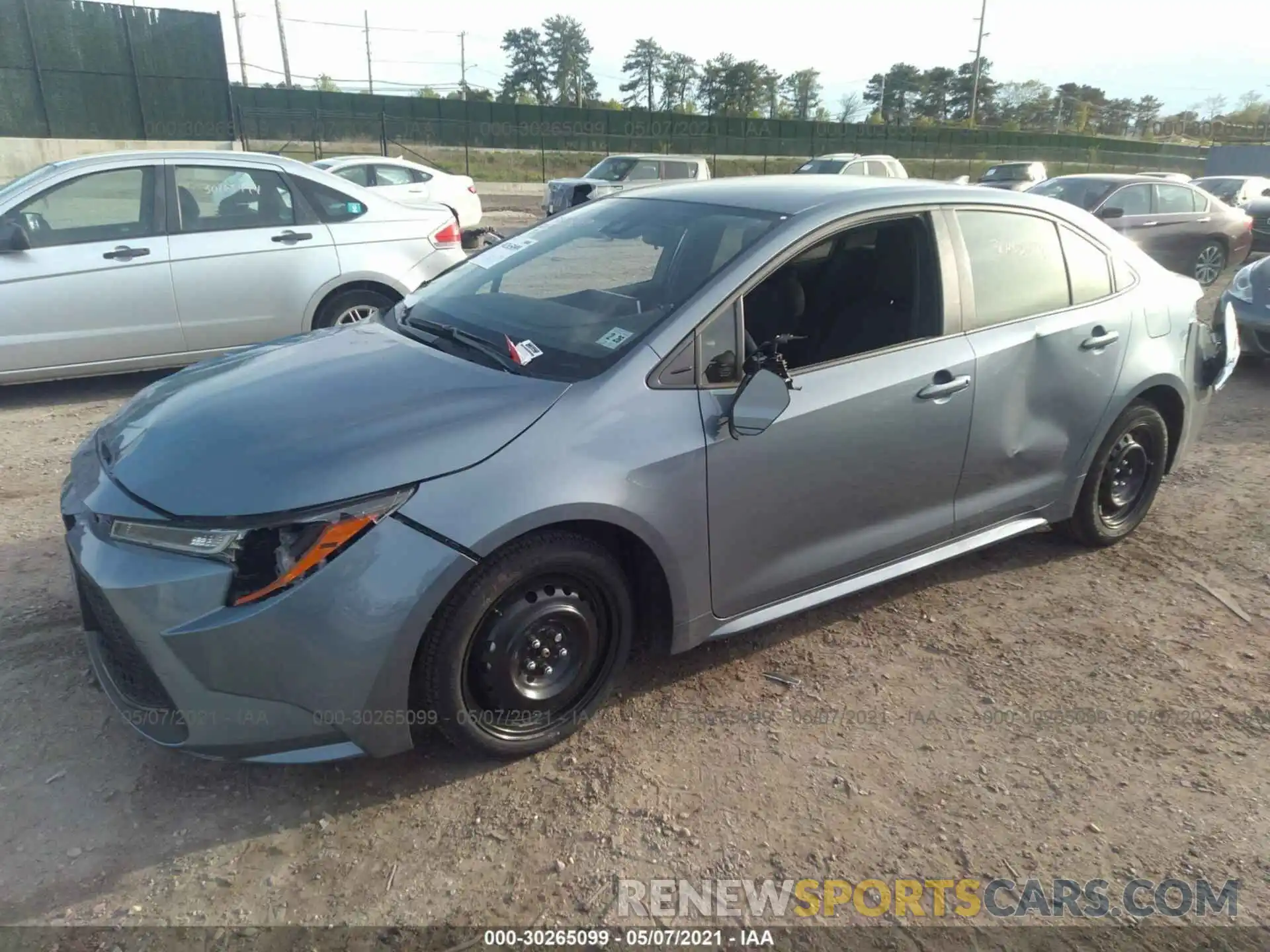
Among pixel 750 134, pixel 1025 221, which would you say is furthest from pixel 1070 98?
pixel 1025 221

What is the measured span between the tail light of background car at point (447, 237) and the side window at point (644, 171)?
1163cm

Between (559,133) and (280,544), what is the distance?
36725 mm

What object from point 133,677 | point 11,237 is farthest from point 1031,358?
point 11,237

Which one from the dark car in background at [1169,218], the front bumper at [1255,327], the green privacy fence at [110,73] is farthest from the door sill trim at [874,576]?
the green privacy fence at [110,73]

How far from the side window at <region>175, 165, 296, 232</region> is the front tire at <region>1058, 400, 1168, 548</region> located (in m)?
5.50

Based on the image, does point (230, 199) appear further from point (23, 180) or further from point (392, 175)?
point (392, 175)

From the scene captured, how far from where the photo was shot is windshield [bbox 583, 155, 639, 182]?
1825 centimetres

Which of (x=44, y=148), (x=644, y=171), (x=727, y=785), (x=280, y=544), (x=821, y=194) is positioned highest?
(x=44, y=148)

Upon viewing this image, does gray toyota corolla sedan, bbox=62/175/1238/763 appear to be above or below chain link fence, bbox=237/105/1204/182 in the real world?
below

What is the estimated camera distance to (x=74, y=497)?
107 inches

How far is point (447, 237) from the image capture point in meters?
7.16

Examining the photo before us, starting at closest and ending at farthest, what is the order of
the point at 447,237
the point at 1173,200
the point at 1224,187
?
the point at 447,237
the point at 1173,200
the point at 1224,187

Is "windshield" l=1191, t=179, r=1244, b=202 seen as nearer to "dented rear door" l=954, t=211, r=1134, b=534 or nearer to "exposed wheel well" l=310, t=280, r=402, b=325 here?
"dented rear door" l=954, t=211, r=1134, b=534

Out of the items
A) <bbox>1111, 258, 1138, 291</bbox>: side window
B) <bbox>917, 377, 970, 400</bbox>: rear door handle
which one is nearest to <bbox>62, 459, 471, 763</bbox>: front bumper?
<bbox>917, 377, 970, 400</bbox>: rear door handle
